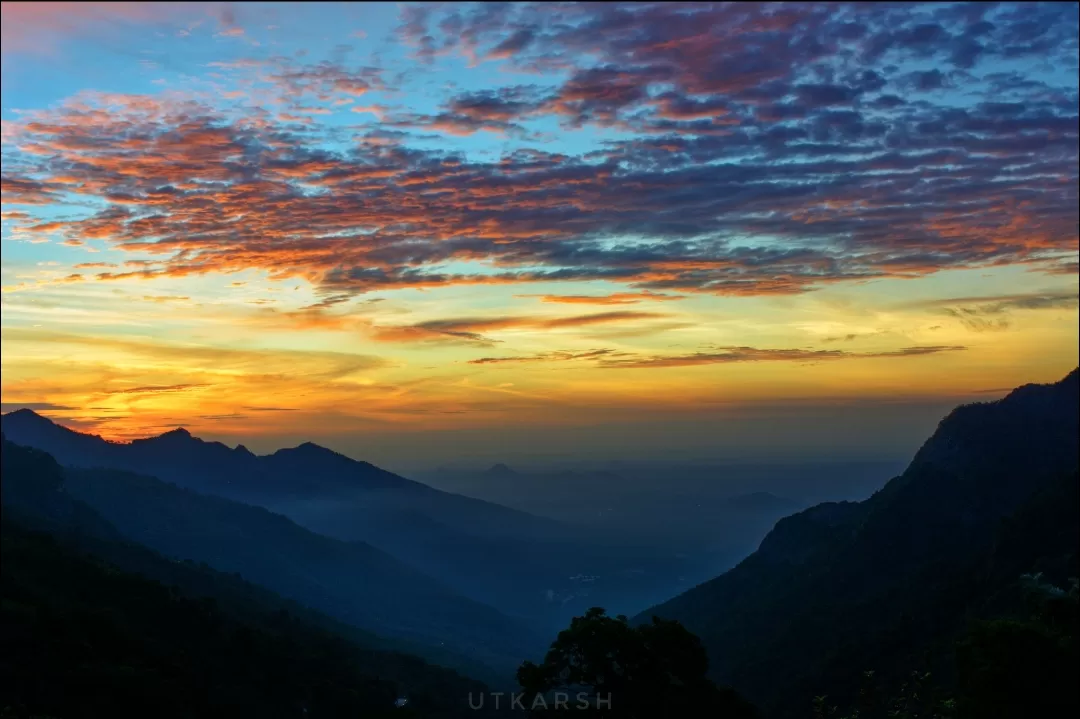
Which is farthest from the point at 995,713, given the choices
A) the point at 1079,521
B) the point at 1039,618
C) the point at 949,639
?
the point at 1079,521

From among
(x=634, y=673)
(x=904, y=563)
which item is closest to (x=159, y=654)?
(x=634, y=673)

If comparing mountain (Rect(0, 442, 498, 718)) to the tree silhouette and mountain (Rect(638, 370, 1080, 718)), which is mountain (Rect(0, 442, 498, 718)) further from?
mountain (Rect(638, 370, 1080, 718))

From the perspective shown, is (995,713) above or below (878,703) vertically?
above

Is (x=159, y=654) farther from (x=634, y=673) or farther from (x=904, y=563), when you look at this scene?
(x=904, y=563)

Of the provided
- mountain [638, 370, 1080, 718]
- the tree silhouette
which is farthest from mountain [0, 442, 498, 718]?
mountain [638, 370, 1080, 718]

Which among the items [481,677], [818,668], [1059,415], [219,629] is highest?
[1059,415]

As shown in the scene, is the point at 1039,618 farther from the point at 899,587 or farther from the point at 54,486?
the point at 54,486

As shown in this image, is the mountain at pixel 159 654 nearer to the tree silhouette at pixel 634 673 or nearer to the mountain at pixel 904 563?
the tree silhouette at pixel 634 673
